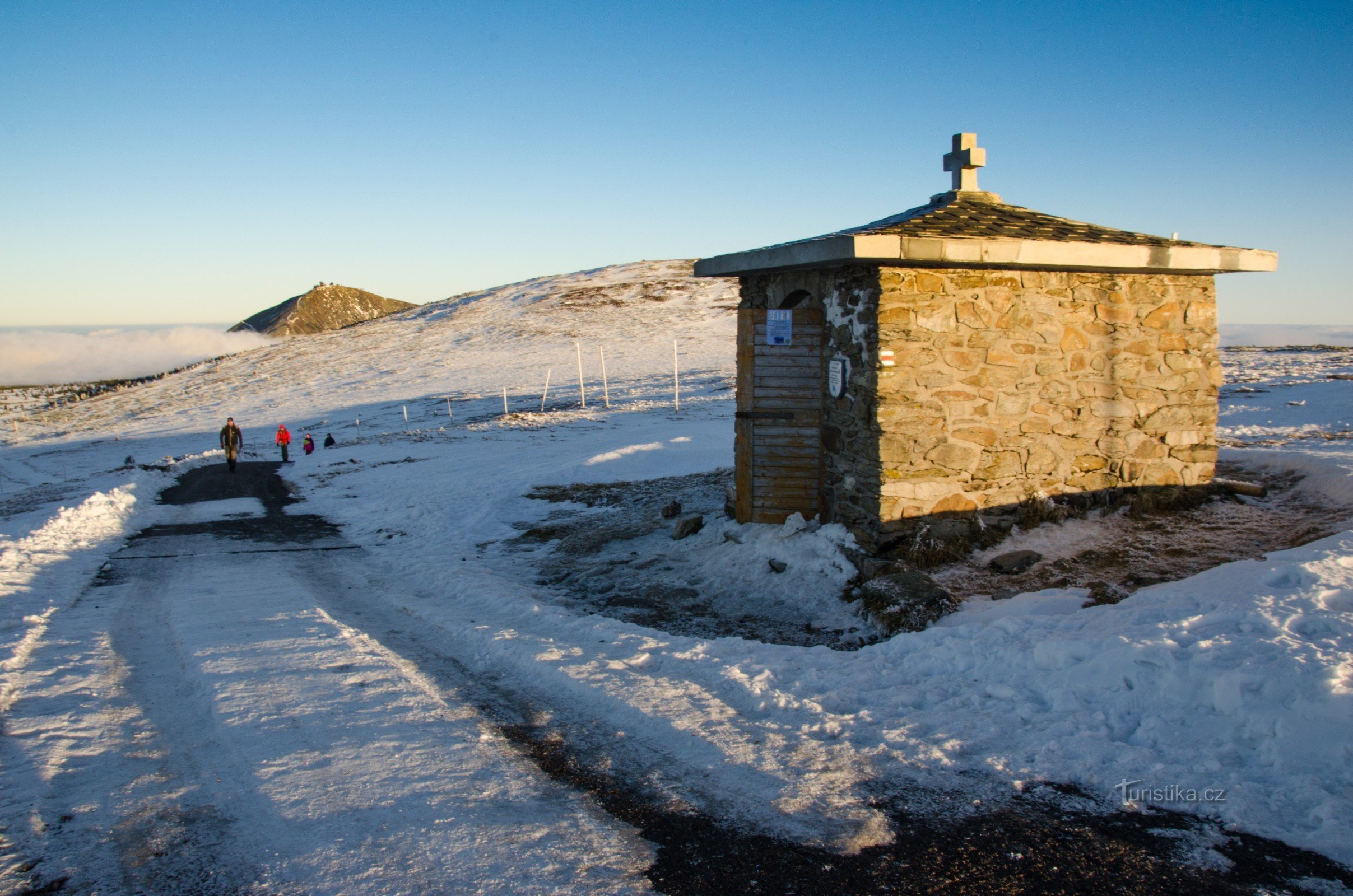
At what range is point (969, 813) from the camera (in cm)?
394

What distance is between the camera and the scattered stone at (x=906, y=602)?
6.71m

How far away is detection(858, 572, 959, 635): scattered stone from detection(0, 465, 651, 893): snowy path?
352 centimetres

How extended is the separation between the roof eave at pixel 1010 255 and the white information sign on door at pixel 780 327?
1.70 feet

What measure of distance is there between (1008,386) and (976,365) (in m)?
0.45

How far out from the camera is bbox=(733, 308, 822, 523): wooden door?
9391 millimetres

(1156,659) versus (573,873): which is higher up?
(1156,659)

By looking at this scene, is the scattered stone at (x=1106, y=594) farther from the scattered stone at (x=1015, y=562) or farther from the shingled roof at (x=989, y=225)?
the shingled roof at (x=989, y=225)

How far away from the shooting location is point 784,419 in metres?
9.50

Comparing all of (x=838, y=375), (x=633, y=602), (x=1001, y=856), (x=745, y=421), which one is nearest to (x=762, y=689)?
(x=1001, y=856)

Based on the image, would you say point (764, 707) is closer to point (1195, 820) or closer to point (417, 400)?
point (1195, 820)

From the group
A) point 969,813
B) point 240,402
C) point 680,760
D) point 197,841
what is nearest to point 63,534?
point 197,841

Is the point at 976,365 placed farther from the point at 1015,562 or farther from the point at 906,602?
the point at 906,602

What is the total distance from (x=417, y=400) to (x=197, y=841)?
142ft

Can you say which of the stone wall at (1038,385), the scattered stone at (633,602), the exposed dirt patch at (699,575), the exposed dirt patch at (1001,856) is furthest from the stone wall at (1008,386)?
the exposed dirt patch at (1001,856)
